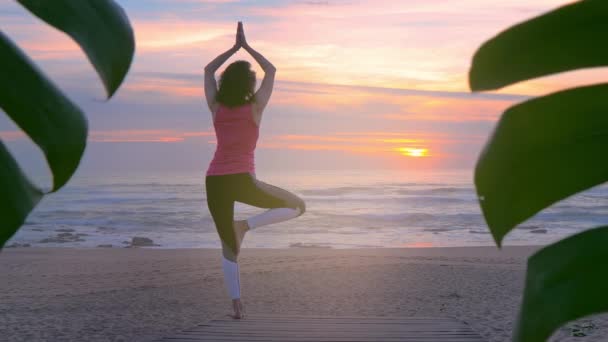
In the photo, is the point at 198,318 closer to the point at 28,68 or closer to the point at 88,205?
the point at 28,68

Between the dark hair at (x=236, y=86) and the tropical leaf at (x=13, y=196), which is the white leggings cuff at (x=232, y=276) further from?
the tropical leaf at (x=13, y=196)

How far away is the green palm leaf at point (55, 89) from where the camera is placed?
31 cm

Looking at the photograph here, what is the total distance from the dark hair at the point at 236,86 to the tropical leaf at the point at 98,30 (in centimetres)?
479

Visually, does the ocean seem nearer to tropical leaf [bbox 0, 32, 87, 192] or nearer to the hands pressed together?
the hands pressed together

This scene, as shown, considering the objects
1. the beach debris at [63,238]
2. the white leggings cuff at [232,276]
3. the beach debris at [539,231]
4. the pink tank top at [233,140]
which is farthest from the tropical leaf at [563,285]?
the beach debris at [539,231]

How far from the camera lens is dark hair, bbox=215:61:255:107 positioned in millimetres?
5098

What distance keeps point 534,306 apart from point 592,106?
9cm

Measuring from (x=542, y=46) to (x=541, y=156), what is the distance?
4 centimetres

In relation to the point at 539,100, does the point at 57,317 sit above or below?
below

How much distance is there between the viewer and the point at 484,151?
0.29 m

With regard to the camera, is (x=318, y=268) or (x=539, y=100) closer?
(x=539, y=100)

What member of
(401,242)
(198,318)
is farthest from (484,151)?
(401,242)

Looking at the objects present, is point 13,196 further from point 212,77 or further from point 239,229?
point 239,229

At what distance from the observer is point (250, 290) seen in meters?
10.3
